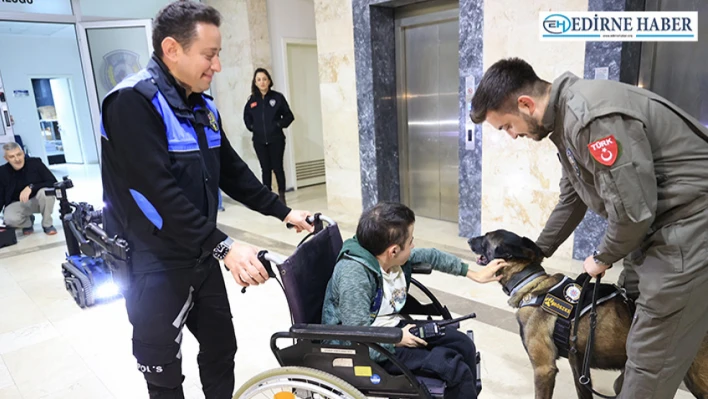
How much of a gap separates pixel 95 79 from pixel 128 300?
17.3 ft

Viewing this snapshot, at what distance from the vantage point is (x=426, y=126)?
14.6ft

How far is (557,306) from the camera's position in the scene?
61.1 inches

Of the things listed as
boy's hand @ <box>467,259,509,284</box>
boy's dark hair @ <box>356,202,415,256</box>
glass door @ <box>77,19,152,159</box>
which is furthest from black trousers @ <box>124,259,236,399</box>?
glass door @ <box>77,19,152,159</box>

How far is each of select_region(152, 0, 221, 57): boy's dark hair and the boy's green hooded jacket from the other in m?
0.78

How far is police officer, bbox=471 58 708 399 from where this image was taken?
1.14 meters

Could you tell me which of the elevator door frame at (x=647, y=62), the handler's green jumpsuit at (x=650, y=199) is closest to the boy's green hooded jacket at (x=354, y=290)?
the handler's green jumpsuit at (x=650, y=199)

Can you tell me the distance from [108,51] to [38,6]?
88 centimetres

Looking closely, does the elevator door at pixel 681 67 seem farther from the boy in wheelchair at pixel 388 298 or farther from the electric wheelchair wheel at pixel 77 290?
the electric wheelchair wheel at pixel 77 290

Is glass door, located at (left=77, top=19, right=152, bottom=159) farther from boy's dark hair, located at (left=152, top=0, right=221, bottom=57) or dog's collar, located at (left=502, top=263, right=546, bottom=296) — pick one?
dog's collar, located at (left=502, top=263, right=546, bottom=296)

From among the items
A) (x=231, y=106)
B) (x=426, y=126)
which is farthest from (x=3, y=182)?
(x=426, y=126)

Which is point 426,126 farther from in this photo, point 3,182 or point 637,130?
point 3,182

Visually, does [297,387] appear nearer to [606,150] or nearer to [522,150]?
[606,150]

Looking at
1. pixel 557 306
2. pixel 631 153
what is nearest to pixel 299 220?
pixel 557 306

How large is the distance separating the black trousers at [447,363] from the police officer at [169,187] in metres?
0.51
